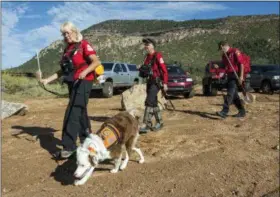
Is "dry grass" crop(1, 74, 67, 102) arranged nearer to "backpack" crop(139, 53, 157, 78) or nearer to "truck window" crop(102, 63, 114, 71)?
"truck window" crop(102, 63, 114, 71)

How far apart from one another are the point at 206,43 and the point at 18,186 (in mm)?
89919

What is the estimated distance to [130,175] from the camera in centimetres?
718

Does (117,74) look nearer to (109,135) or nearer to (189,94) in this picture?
(189,94)

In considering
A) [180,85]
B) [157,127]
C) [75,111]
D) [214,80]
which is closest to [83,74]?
[75,111]

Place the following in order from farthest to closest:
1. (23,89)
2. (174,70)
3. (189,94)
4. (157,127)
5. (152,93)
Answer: (23,89)
(174,70)
(189,94)
(157,127)
(152,93)

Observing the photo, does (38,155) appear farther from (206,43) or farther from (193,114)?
(206,43)

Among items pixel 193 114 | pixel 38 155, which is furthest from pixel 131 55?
pixel 38 155

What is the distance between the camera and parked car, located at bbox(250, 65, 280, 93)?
25594 mm

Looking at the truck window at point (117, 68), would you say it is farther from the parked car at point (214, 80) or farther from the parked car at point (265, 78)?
the parked car at point (265, 78)

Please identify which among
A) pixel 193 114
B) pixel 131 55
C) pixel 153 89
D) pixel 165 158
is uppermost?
pixel 153 89

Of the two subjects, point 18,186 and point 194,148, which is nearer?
point 18,186

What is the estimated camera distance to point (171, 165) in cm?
782

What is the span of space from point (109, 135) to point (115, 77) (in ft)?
58.9

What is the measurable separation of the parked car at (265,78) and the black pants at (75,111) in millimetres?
19680
